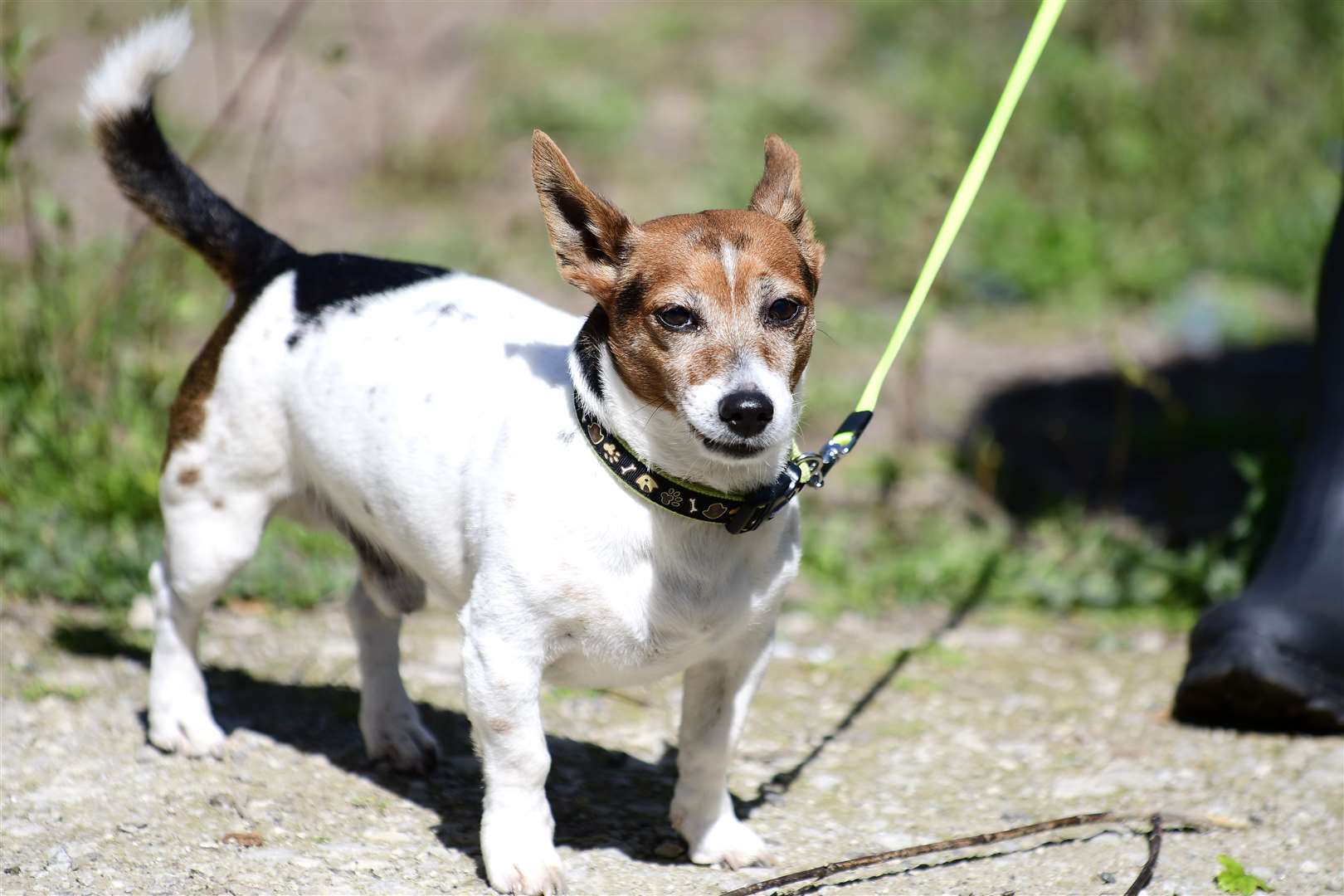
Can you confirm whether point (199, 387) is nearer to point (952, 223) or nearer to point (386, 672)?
point (386, 672)

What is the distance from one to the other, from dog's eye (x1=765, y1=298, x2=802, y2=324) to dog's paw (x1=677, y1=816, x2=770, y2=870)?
1082mm

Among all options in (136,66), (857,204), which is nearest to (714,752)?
(136,66)

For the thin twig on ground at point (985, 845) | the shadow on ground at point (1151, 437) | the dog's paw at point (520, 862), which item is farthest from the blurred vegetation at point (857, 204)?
the dog's paw at point (520, 862)

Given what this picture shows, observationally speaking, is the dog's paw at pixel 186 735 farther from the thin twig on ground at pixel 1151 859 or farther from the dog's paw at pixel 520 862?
the thin twig on ground at pixel 1151 859

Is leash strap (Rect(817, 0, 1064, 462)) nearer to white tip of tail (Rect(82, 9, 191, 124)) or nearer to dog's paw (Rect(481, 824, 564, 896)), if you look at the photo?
dog's paw (Rect(481, 824, 564, 896))

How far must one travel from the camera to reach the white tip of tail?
137 inches

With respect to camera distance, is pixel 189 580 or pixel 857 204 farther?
pixel 857 204

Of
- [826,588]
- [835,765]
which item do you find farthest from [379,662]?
[826,588]

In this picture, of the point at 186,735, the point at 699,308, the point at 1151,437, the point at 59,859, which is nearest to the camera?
the point at 699,308

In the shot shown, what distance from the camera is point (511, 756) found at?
9.35ft

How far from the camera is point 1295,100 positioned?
27.2ft

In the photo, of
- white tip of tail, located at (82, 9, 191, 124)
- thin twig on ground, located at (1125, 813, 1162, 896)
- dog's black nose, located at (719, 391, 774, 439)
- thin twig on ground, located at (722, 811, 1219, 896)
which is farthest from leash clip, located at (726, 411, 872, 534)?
white tip of tail, located at (82, 9, 191, 124)

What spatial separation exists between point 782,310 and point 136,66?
178 cm

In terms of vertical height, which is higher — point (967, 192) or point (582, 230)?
point (967, 192)
